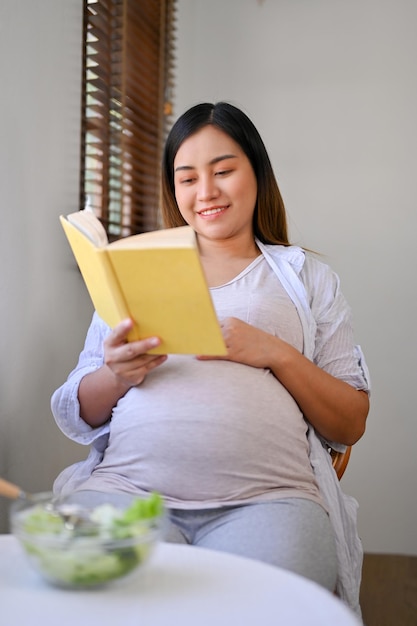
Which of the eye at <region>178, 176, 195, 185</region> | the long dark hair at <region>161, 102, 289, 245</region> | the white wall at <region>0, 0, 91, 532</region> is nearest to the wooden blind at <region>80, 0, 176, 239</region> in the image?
the white wall at <region>0, 0, 91, 532</region>

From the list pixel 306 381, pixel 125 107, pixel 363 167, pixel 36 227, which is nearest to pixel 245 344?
pixel 306 381

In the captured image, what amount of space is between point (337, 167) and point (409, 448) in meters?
1.11

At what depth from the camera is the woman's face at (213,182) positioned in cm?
160

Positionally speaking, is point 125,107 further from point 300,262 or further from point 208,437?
point 208,437

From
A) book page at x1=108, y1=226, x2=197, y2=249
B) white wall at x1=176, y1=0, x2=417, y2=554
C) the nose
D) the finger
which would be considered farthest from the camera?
white wall at x1=176, y1=0, x2=417, y2=554

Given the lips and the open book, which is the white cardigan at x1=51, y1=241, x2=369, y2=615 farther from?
the open book

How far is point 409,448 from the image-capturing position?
9.48 feet

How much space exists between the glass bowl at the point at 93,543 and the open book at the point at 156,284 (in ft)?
1.25

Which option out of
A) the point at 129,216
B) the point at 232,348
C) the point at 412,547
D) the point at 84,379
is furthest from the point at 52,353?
the point at 412,547

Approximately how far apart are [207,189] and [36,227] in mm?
412

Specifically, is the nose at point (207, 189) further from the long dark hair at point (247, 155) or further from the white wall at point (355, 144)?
the white wall at point (355, 144)

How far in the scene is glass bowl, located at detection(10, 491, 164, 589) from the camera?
0.76 meters

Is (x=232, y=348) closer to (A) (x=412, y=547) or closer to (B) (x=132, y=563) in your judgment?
(B) (x=132, y=563)

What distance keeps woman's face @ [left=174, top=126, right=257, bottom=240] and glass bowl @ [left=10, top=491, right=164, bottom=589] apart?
0.89 m
